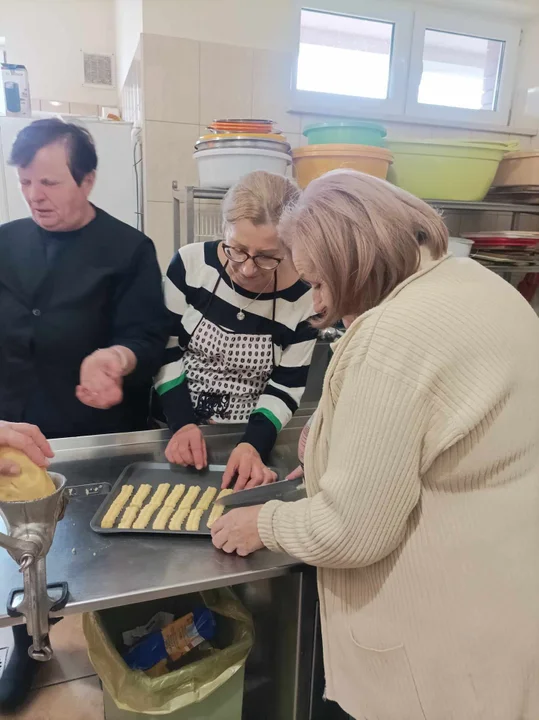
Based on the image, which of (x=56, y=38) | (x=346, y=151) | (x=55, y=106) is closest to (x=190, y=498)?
(x=346, y=151)

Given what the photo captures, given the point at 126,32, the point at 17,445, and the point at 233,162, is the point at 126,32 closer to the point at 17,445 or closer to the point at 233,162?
the point at 233,162

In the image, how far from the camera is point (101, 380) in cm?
100

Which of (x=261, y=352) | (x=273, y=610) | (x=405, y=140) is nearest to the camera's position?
(x=273, y=610)

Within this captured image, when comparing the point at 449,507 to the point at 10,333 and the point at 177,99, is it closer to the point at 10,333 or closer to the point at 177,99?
the point at 10,333

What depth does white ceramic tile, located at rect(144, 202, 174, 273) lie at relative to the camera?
2266 mm

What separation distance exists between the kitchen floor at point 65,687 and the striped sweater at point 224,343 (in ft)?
2.25

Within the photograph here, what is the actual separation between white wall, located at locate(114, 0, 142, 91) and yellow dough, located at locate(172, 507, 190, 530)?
194cm

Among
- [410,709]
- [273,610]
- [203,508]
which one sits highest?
[203,508]

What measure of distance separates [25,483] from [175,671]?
1.76 feet

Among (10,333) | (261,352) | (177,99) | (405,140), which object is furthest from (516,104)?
(10,333)

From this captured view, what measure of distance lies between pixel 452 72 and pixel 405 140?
894 mm

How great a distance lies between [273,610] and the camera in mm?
1097

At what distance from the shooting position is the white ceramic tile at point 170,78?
209 centimetres

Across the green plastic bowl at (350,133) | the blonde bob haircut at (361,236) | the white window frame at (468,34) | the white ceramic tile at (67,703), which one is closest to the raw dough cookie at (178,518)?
the blonde bob haircut at (361,236)
